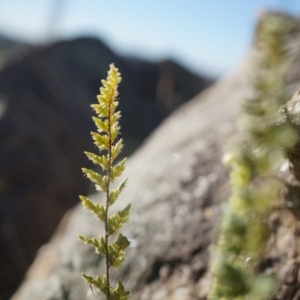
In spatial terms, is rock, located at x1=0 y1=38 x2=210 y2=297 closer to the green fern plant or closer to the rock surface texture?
the rock surface texture

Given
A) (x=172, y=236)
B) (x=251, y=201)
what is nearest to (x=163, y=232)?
(x=172, y=236)

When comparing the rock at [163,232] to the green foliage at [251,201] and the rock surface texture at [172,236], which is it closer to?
the rock surface texture at [172,236]

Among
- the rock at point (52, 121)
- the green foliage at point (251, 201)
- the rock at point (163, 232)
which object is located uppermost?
the green foliage at point (251, 201)

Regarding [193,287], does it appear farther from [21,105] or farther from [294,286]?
[21,105]

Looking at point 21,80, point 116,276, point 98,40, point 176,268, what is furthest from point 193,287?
point 98,40

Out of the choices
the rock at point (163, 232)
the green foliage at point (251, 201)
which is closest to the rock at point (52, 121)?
the rock at point (163, 232)

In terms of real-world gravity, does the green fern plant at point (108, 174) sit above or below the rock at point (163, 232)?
above

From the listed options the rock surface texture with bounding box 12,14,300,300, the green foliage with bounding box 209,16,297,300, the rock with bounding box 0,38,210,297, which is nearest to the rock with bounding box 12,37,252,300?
the rock surface texture with bounding box 12,14,300,300
